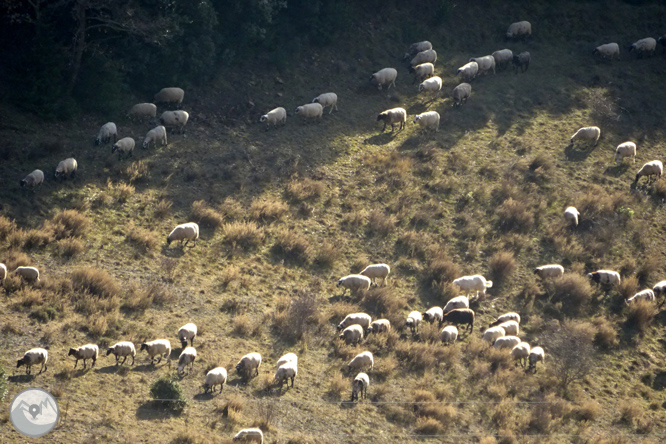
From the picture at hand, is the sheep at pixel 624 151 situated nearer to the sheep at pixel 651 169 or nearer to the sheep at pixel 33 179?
the sheep at pixel 651 169

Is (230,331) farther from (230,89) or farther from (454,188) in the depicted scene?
(230,89)

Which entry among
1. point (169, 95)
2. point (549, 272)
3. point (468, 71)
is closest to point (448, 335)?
point (549, 272)

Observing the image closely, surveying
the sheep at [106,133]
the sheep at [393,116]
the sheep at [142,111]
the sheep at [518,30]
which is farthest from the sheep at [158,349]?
the sheep at [518,30]

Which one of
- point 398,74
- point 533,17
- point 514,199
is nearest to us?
point 514,199

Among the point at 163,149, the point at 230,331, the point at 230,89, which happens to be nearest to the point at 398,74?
the point at 230,89

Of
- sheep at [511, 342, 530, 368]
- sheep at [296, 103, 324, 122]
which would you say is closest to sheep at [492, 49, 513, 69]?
sheep at [296, 103, 324, 122]

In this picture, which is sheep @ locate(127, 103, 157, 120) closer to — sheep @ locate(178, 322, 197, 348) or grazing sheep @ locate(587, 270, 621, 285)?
sheep @ locate(178, 322, 197, 348)

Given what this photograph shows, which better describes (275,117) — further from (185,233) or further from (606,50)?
(606,50)
